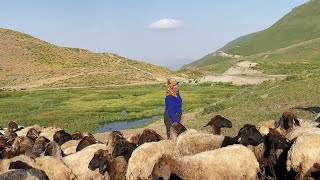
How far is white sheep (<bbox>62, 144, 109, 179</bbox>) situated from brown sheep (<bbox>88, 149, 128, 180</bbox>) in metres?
0.52

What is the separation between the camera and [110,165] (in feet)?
40.5

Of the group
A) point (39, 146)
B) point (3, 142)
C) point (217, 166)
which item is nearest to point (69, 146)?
point (39, 146)

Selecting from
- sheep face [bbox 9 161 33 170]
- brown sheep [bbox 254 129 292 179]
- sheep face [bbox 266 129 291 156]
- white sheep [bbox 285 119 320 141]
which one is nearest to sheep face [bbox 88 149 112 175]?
sheep face [bbox 9 161 33 170]

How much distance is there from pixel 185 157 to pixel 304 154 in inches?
116

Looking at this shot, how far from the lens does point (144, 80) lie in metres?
86.6

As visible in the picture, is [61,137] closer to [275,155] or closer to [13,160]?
[13,160]

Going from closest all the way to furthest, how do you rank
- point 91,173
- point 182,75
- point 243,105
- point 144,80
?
point 91,173, point 243,105, point 144,80, point 182,75

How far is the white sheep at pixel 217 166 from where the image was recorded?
431 inches

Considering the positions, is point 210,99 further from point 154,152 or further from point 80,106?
point 154,152

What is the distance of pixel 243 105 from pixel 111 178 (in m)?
18.4

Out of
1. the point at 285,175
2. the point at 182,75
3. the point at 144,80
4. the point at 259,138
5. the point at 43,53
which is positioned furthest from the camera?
the point at 43,53

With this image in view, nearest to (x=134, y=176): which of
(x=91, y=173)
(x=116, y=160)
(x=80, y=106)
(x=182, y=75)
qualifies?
(x=116, y=160)

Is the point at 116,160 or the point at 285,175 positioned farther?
the point at 116,160

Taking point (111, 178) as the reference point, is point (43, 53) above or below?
above
